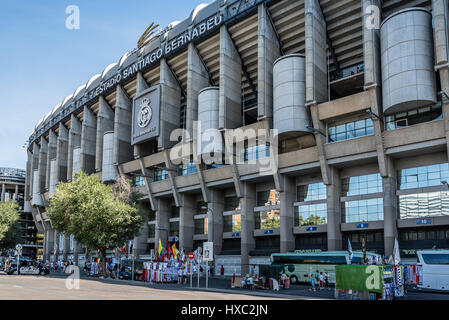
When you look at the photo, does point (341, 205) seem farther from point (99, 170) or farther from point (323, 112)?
point (99, 170)

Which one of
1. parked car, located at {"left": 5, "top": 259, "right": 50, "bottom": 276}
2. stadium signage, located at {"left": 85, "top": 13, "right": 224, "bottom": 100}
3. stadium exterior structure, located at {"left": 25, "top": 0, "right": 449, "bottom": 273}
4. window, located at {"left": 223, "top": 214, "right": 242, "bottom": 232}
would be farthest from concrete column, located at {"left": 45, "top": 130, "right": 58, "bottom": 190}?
window, located at {"left": 223, "top": 214, "right": 242, "bottom": 232}

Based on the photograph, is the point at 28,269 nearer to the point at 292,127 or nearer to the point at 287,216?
the point at 287,216

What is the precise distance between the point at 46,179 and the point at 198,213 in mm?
44509

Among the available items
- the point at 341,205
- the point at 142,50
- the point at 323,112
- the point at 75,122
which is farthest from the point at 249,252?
the point at 75,122

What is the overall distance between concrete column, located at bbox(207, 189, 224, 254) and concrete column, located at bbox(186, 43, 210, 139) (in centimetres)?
869

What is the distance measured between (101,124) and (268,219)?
3686 centimetres

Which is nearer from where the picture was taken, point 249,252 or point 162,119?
point 249,252

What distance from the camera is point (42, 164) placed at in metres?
101

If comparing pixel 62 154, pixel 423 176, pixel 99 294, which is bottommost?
pixel 99 294

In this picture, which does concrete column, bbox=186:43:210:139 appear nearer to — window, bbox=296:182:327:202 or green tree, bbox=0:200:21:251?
window, bbox=296:182:327:202

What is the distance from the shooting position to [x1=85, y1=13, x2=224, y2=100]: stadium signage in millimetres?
57781

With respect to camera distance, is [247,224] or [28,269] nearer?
[28,269]

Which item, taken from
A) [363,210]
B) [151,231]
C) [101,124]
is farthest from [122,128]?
[363,210]
